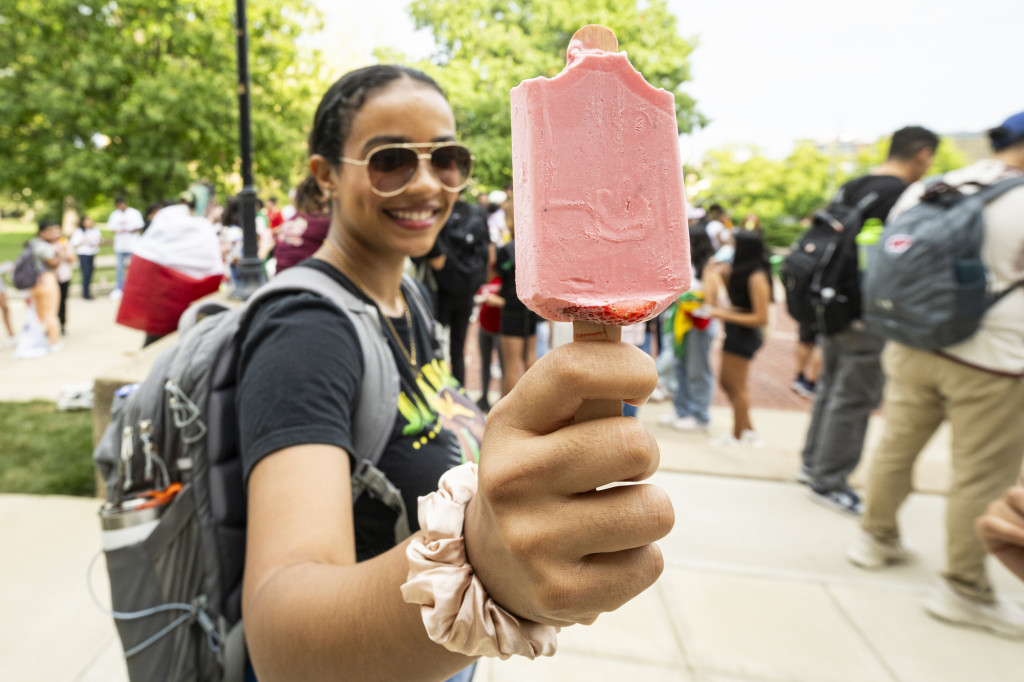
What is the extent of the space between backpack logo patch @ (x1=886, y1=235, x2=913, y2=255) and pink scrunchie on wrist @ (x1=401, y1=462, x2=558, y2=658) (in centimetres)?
319

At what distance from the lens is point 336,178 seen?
5.20 feet

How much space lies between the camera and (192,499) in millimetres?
1363

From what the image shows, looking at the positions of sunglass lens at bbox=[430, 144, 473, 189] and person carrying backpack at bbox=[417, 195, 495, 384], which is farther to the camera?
person carrying backpack at bbox=[417, 195, 495, 384]

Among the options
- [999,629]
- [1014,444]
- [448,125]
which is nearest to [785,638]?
[999,629]

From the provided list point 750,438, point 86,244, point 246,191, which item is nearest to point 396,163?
point 246,191

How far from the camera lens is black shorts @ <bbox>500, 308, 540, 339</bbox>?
19.7 feet

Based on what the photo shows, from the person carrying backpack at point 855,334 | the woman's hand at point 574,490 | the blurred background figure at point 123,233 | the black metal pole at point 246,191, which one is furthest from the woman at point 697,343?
the blurred background figure at point 123,233

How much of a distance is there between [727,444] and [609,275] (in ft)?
18.0

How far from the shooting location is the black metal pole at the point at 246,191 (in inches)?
209

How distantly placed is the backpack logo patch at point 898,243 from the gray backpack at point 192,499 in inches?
Result: 117

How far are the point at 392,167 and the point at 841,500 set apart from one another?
174 inches

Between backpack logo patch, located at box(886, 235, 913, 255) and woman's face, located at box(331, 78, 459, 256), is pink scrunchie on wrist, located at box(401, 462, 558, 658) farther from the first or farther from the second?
backpack logo patch, located at box(886, 235, 913, 255)

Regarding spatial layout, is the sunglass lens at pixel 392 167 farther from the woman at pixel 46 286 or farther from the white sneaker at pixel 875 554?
the woman at pixel 46 286

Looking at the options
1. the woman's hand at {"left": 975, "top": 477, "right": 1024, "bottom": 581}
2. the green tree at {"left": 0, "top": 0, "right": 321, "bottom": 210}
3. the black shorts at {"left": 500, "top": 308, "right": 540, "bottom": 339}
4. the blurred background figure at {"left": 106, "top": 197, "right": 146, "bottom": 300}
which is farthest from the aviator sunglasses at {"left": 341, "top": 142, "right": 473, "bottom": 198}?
the green tree at {"left": 0, "top": 0, "right": 321, "bottom": 210}
